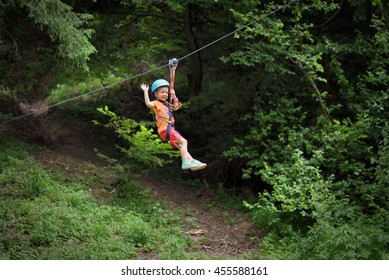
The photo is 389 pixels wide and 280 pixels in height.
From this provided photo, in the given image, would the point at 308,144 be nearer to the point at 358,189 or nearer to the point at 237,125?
the point at 358,189

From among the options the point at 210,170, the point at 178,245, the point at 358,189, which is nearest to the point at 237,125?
the point at 210,170

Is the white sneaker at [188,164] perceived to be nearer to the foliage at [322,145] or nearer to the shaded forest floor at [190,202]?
the shaded forest floor at [190,202]

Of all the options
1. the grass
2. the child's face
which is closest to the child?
the child's face

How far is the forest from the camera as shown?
845 centimetres

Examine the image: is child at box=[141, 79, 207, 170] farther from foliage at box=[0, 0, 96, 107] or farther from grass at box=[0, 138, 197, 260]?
foliage at box=[0, 0, 96, 107]

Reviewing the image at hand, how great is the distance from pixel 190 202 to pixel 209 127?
2.30 m

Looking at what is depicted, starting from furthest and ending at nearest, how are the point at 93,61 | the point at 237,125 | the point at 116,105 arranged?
1. the point at 116,105
2. the point at 93,61
3. the point at 237,125

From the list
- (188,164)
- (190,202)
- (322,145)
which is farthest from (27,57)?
(322,145)

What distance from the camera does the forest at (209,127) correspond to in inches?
333

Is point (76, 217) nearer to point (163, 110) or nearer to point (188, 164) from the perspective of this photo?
point (188, 164)

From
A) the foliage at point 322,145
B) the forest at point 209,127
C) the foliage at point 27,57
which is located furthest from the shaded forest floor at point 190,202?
the foliage at point 27,57

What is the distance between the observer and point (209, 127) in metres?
13.2

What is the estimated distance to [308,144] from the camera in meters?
9.93

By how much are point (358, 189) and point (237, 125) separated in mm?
3721
